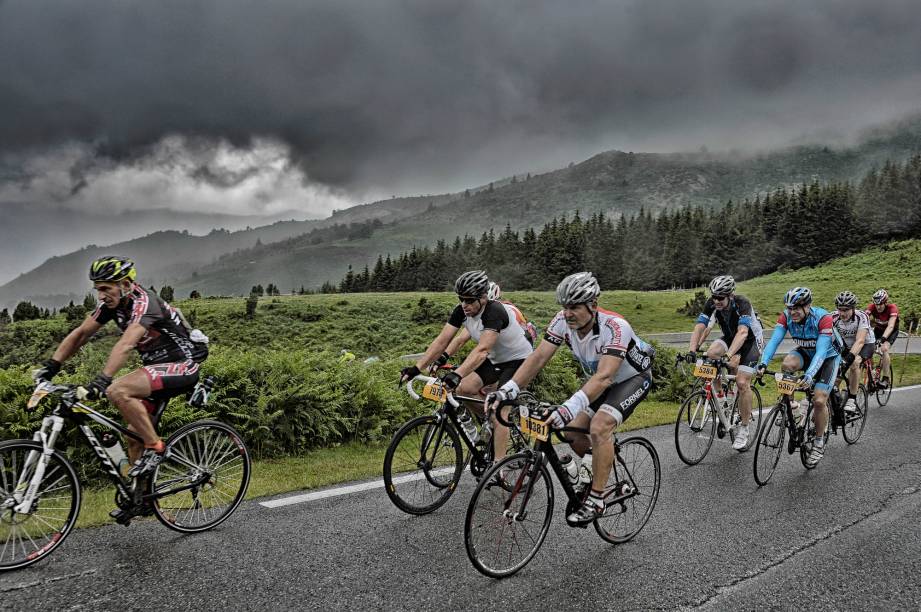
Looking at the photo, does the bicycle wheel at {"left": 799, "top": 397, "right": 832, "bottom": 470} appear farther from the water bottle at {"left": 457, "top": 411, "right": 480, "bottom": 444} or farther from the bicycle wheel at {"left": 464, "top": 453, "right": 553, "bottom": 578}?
the bicycle wheel at {"left": 464, "top": 453, "right": 553, "bottom": 578}

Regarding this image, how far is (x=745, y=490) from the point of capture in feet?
22.3

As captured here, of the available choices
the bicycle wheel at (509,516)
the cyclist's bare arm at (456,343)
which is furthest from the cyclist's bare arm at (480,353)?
the bicycle wheel at (509,516)

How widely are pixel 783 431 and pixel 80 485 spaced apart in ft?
25.8

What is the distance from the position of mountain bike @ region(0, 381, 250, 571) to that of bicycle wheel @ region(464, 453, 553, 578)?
2570 millimetres

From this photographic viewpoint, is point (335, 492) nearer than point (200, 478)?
No

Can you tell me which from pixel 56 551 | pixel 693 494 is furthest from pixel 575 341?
pixel 56 551

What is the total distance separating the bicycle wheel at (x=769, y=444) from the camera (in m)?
6.94

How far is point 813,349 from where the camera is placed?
27.6 feet

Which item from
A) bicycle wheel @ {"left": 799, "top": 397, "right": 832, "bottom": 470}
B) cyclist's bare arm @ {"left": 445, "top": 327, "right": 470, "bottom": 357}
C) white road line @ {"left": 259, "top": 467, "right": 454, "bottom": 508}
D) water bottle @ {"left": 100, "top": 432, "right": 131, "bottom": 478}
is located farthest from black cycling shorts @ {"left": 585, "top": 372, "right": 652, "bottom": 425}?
water bottle @ {"left": 100, "top": 432, "right": 131, "bottom": 478}

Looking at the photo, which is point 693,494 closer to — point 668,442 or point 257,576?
point 668,442

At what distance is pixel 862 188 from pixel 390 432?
403ft

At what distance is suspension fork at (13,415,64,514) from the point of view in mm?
4324

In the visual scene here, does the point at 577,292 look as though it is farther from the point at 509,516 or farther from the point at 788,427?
the point at 788,427

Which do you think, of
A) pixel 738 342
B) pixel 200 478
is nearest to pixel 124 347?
pixel 200 478
